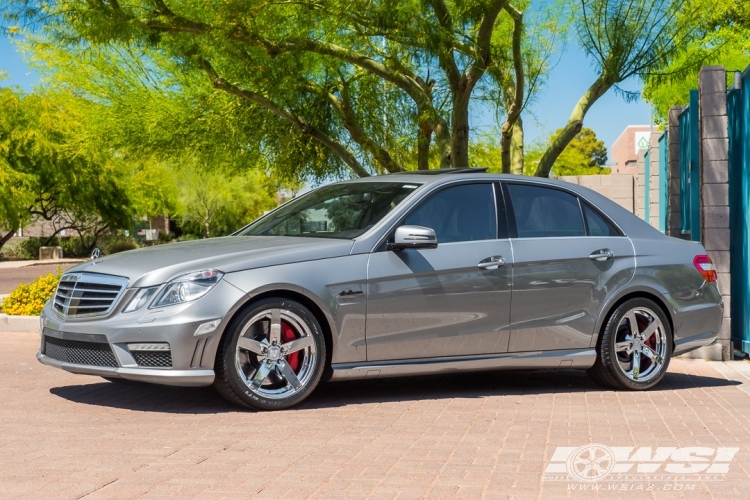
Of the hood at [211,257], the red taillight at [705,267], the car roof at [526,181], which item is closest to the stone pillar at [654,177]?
the red taillight at [705,267]

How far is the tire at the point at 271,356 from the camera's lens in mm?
7113

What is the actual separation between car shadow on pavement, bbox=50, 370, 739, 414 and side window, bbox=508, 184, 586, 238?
127cm

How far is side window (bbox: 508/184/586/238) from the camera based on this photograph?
27.8 feet

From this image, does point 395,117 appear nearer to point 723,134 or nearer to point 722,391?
point 723,134

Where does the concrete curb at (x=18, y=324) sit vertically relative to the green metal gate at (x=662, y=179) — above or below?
below

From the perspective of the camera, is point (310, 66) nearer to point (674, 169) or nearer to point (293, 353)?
point (674, 169)

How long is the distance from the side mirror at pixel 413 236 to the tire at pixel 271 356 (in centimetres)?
84

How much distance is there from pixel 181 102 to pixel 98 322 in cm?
1173

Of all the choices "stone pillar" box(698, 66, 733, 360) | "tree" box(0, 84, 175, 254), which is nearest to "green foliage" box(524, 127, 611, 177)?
"stone pillar" box(698, 66, 733, 360)

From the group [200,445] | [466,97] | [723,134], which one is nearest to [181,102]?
[466,97]

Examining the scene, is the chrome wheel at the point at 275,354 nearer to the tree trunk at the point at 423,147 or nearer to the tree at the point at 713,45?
the tree at the point at 713,45

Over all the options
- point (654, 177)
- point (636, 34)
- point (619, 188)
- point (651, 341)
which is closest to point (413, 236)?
point (651, 341)

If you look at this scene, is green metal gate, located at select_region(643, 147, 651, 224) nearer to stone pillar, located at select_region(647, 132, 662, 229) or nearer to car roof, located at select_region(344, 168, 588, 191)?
stone pillar, located at select_region(647, 132, 662, 229)

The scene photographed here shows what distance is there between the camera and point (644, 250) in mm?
8836
